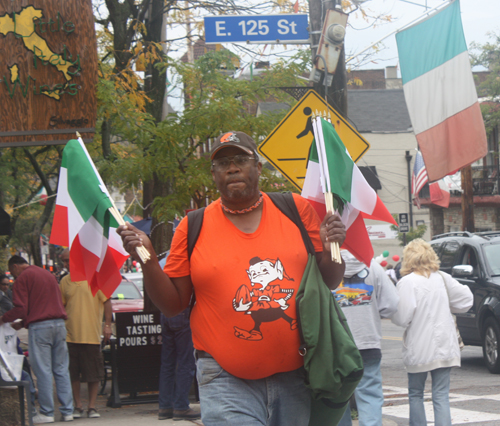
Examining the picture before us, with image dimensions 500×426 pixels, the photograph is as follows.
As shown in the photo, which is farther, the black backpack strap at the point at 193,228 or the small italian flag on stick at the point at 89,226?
the small italian flag on stick at the point at 89,226

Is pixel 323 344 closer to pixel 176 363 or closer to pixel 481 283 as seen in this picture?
pixel 176 363

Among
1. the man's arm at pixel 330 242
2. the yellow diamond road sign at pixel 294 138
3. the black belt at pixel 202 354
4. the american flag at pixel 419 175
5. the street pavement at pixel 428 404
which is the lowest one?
the street pavement at pixel 428 404

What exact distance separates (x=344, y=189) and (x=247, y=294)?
1067 millimetres

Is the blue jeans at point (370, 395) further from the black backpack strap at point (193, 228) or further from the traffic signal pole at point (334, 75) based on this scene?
the traffic signal pole at point (334, 75)

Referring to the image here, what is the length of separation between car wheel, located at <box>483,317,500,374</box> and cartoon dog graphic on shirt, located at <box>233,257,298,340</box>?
856 centimetres

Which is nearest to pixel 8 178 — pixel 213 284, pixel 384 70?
pixel 213 284

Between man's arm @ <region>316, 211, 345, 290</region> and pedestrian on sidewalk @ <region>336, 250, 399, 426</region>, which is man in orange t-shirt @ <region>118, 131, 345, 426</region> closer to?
man's arm @ <region>316, 211, 345, 290</region>

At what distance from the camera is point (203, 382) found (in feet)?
11.0

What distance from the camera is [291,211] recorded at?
11.8 feet

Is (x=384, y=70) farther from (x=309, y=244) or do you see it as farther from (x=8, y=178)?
(x=309, y=244)

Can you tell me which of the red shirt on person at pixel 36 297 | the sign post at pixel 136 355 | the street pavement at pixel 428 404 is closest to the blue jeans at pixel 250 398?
the street pavement at pixel 428 404

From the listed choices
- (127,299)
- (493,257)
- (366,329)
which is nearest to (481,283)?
(493,257)

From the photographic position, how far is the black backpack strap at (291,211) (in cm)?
348

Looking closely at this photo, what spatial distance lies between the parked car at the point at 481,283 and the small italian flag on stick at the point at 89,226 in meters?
7.97
